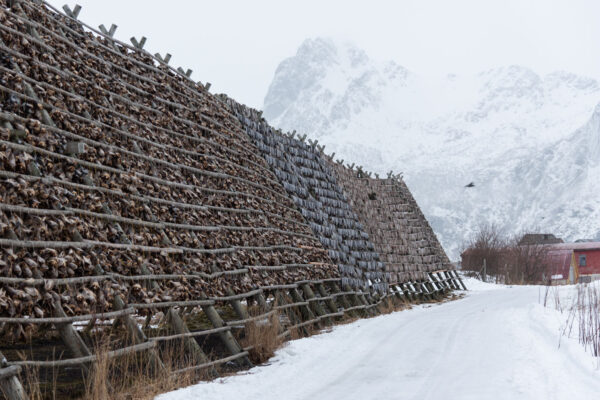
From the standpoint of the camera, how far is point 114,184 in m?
6.90

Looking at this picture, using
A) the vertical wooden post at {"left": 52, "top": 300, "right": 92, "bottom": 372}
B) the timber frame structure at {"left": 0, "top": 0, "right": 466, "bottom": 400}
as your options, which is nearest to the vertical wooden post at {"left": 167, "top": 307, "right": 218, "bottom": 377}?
the timber frame structure at {"left": 0, "top": 0, "right": 466, "bottom": 400}

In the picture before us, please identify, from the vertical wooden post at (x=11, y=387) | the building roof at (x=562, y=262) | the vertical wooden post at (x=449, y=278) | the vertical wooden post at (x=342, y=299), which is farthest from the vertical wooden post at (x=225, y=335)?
the building roof at (x=562, y=262)

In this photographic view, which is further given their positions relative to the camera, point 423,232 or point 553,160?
point 553,160

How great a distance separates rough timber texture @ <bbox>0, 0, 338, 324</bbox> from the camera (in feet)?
17.8

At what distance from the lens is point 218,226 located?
861cm

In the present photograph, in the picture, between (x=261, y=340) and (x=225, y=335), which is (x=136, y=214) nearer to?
(x=225, y=335)

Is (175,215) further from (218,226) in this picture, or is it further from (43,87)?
(43,87)

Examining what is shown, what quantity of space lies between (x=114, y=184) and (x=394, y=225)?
38.1ft

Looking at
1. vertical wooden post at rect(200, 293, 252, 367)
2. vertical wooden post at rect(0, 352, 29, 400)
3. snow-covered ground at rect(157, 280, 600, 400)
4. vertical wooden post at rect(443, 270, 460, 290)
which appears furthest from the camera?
vertical wooden post at rect(443, 270, 460, 290)

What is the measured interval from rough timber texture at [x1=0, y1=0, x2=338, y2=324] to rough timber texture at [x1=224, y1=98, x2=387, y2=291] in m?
1.31

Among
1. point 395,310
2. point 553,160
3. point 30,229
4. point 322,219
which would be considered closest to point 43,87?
point 30,229

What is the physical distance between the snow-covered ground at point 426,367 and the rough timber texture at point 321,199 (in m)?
3.01

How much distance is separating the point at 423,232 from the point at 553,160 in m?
168

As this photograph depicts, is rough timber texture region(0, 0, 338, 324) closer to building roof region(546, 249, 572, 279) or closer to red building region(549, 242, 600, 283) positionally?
building roof region(546, 249, 572, 279)
